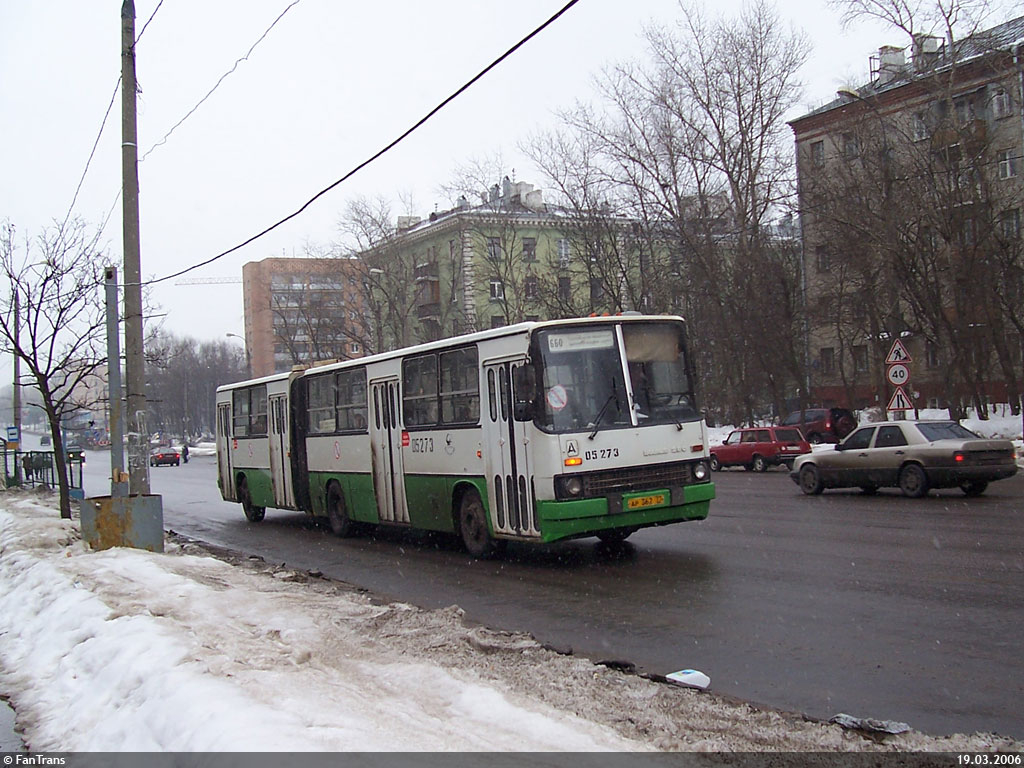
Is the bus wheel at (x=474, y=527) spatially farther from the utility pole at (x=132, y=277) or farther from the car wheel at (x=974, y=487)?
the car wheel at (x=974, y=487)

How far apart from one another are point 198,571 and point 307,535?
6557 millimetres

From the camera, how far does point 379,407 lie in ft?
50.4

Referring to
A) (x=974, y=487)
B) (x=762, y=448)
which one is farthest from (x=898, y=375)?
(x=762, y=448)

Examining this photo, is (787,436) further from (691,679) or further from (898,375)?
(691,679)

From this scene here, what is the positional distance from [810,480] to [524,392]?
38.3ft

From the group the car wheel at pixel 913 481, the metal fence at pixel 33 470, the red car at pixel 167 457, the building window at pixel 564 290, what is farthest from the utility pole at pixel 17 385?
the red car at pixel 167 457

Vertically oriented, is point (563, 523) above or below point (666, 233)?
below

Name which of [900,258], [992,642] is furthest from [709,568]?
[900,258]

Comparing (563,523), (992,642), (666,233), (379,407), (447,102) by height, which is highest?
(666,233)

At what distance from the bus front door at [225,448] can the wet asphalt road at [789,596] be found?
5379 millimetres

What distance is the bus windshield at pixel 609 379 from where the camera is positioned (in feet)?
37.5

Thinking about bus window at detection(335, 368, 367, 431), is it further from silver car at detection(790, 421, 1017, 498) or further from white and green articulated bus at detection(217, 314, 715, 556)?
silver car at detection(790, 421, 1017, 498)

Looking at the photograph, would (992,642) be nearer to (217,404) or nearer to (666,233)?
(217,404)

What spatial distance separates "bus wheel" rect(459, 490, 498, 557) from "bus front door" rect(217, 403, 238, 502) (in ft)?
35.7
